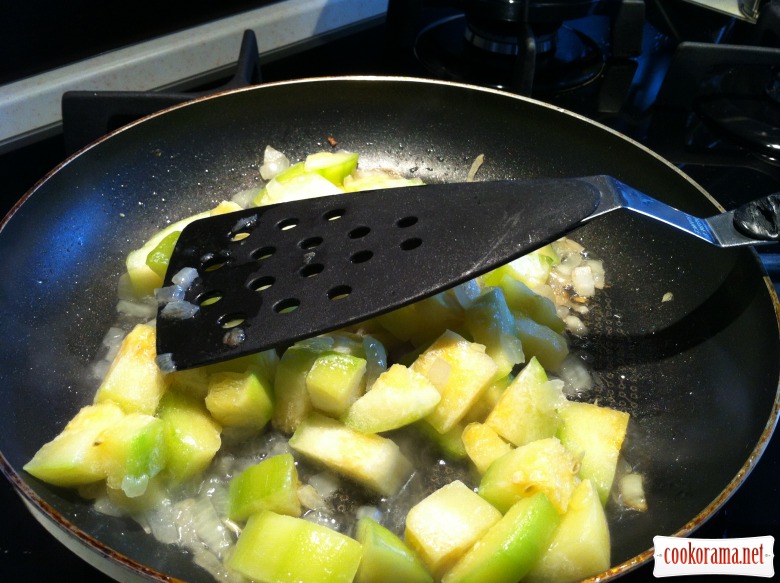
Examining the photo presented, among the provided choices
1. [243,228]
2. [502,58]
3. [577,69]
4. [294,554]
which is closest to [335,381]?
[294,554]

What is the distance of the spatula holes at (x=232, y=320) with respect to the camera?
87 centimetres

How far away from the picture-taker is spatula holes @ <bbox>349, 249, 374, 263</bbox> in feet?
2.98

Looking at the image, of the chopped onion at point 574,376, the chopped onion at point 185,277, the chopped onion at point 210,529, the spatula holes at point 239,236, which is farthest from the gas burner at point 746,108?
the chopped onion at point 210,529

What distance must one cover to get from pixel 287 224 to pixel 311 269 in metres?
0.12

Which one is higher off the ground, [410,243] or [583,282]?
[410,243]

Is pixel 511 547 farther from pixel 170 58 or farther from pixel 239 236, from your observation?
pixel 170 58

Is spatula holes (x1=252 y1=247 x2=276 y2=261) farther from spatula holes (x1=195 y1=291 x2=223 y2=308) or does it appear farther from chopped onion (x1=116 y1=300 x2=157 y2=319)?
chopped onion (x1=116 y1=300 x2=157 y2=319)

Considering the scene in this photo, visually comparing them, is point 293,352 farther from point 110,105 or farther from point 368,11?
point 368,11

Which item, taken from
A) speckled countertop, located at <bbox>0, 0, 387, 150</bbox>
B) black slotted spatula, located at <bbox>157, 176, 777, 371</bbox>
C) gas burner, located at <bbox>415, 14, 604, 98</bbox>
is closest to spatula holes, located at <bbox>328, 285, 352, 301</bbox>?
black slotted spatula, located at <bbox>157, 176, 777, 371</bbox>

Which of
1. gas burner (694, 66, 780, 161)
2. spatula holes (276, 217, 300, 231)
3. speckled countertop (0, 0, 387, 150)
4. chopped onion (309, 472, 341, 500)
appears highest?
speckled countertop (0, 0, 387, 150)

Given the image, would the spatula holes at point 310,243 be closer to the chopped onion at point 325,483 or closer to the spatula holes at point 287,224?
the spatula holes at point 287,224

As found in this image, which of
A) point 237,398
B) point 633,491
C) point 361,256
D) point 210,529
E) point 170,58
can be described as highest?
point 170,58

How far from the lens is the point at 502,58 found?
5.21 ft

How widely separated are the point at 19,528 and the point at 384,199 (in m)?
0.71
